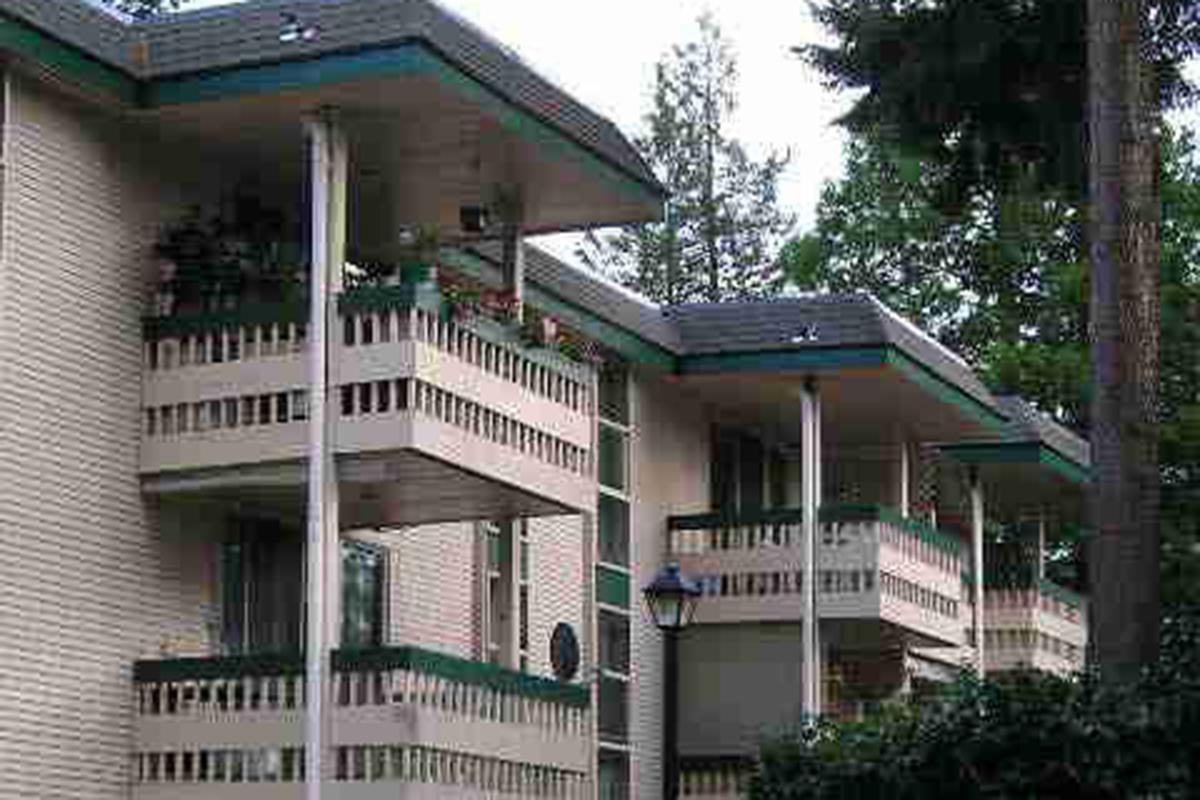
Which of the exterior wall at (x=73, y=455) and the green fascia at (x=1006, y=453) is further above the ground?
the green fascia at (x=1006, y=453)

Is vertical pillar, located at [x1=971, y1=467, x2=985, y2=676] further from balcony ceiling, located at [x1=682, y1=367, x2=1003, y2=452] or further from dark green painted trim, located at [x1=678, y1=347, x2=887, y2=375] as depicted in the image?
dark green painted trim, located at [x1=678, y1=347, x2=887, y2=375]

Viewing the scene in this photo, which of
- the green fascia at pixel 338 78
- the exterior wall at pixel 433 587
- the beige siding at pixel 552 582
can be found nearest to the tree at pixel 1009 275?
the beige siding at pixel 552 582

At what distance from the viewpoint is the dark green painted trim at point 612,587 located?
113 feet

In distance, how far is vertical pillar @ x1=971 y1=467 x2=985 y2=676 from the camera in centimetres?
4084

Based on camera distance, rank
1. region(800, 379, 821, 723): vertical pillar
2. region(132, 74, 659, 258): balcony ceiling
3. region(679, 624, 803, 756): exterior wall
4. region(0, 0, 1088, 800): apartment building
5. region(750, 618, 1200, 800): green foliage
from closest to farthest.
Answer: region(750, 618, 1200, 800): green foliage, region(0, 0, 1088, 800): apartment building, region(132, 74, 659, 258): balcony ceiling, region(800, 379, 821, 723): vertical pillar, region(679, 624, 803, 756): exterior wall

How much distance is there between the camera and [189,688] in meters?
24.9

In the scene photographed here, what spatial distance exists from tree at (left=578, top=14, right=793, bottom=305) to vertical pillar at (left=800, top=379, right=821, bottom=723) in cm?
3172

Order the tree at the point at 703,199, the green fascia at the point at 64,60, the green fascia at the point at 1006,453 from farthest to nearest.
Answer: the tree at the point at 703,199, the green fascia at the point at 1006,453, the green fascia at the point at 64,60

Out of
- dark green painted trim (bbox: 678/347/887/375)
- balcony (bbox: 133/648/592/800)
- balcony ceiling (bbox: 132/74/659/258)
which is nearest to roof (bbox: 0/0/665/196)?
balcony ceiling (bbox: 132/74/659/258)

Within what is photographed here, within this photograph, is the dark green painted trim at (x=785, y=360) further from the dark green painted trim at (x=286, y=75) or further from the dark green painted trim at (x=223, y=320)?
the dark green painted trim at (x=286, y=75)

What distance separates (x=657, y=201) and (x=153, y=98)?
5.56m

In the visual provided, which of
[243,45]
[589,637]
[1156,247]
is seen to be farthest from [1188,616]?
[589,637]

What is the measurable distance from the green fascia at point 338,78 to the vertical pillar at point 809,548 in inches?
410

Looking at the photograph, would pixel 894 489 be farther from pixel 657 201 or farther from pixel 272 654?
pixel 272 654
